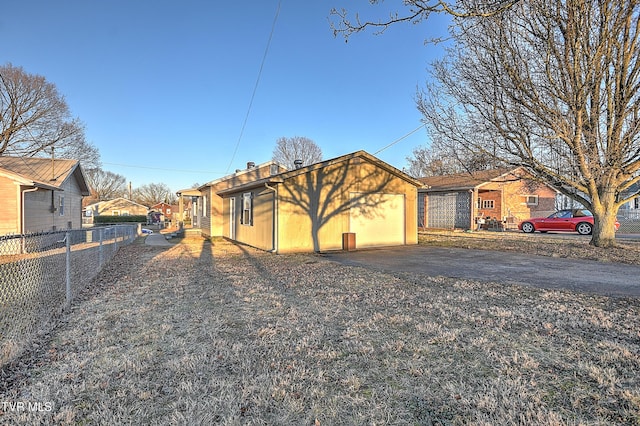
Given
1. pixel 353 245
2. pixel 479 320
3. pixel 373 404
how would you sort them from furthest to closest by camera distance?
1. pixel 353 245
2. pixel 479 320
3. pixel 373 404

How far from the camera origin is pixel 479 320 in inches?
164

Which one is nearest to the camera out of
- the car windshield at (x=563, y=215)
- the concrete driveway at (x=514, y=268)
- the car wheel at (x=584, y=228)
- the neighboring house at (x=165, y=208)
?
the concrete driveway at (x=514, y=268)

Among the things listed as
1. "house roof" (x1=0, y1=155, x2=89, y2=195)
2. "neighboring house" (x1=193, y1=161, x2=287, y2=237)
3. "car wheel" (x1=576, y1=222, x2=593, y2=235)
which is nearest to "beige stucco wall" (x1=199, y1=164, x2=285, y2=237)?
"neighboring house" (x1=193, y1=161, x2=287, y2=237)

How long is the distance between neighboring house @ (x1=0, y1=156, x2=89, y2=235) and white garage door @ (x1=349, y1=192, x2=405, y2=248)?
39.6 ft

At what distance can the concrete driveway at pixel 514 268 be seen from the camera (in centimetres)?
627

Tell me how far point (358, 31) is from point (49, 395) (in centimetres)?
566

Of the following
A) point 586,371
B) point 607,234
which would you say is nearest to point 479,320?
point 586,371

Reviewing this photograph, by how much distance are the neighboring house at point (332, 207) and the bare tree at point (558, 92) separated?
329 cm

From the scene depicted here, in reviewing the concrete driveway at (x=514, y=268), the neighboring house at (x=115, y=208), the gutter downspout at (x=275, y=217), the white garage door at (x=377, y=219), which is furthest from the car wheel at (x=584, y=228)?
the neighboring house at (x=115, y=208)

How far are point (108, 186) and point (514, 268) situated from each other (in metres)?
70.5

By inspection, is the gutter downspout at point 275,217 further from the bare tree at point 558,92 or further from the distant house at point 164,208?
the distant house at point 164,208

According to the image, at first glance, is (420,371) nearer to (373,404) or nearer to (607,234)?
(373,404)

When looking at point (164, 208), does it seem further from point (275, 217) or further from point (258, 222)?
point (275, 217)

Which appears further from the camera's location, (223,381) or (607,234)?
(607,234)
